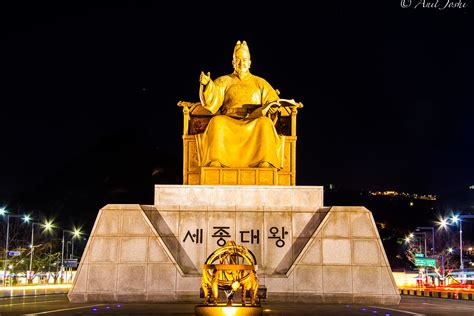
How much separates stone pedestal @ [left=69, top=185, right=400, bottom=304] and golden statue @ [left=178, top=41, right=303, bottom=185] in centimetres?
92

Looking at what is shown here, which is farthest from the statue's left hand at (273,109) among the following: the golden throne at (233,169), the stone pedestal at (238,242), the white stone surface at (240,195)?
the stone pedestal at (238,242)

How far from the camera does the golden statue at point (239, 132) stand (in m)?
14.6

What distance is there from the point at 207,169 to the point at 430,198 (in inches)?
2870

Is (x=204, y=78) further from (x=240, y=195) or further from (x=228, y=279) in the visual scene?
(x=228, y=279)

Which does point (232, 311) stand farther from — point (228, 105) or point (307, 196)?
point (228, 105)

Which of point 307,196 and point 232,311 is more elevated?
point 307,196

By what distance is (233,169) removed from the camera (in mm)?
14586

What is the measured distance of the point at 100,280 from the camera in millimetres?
13062

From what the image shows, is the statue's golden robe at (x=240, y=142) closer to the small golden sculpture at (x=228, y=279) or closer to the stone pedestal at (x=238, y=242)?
the stone pedestal at (x=238, y=242)

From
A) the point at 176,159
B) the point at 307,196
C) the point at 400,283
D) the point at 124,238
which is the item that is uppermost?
the point at 176,159

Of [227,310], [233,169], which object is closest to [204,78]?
[233,169]

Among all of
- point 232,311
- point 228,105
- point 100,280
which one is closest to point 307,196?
point 228,105

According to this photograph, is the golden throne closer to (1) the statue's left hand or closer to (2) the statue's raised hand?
(1) the statue's left hand

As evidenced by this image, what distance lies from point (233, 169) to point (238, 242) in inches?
75.2
